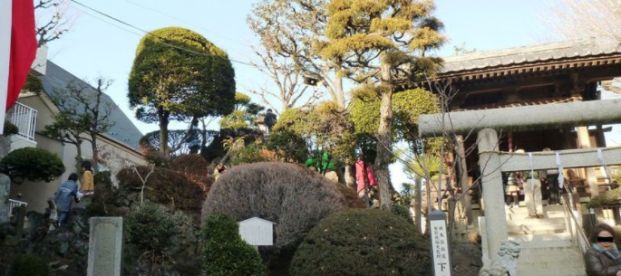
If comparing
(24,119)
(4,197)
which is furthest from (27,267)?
(24,119)

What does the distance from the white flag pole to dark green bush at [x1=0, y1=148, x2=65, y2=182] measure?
1039 centimetres

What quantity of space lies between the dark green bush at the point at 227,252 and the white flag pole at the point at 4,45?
4110 mm

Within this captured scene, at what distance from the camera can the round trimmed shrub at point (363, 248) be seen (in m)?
8.50

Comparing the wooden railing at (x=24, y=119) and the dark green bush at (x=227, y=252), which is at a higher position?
the wooden railing at (x=24, y=119)

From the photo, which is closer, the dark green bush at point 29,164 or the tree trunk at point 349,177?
the dark green bush at point 29,164

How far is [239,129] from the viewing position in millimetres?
23906

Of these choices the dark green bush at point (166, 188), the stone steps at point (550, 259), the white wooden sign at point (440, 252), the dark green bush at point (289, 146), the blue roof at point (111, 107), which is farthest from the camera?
the blue roof at point (111, 107)

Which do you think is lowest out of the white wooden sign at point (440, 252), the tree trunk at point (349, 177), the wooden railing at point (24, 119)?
the white wooden sign at point (440, 252)

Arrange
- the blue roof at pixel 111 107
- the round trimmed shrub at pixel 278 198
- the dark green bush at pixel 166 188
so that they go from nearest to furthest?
the round trimmed shrub at pixel 278 198 → the dark green bush at pixel 166 188 → the blue roof at pixel 111 107

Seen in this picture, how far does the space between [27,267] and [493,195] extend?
747 cm

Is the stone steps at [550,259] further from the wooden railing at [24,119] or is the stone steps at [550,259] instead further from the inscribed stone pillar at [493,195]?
the wooden railing at [24,119]

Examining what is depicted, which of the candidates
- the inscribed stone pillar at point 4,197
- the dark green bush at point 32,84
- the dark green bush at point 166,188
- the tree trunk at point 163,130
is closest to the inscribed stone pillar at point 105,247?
the inscribed stone pillar at point 4,197

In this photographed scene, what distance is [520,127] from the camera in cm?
892

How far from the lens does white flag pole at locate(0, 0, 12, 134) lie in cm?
545
